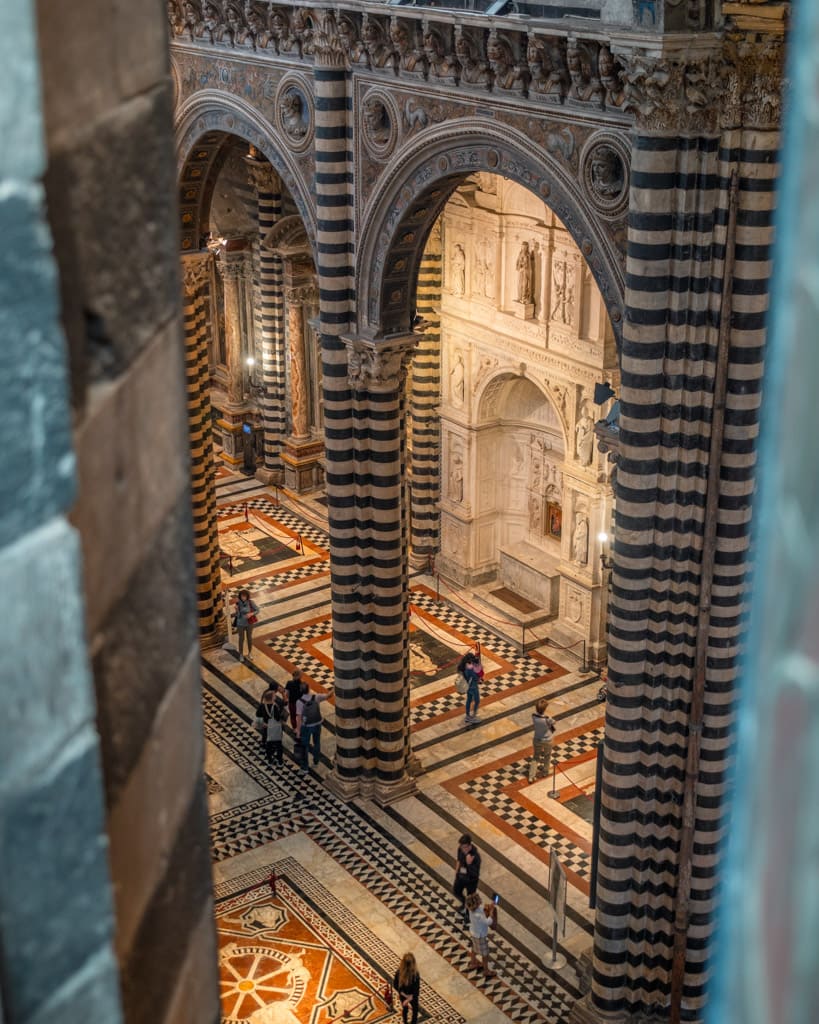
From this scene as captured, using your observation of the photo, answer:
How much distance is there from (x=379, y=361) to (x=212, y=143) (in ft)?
15.0

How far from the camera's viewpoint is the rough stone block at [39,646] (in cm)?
139

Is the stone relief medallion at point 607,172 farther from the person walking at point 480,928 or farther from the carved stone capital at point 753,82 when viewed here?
the person walking at point 480,928

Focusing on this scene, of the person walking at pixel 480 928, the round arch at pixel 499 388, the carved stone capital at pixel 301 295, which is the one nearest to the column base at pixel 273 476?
the carved stone capital at pixel 301 295

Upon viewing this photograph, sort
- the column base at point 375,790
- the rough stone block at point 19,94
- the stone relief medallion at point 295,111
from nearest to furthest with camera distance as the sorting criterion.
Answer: the rough stone block at point 19,94 → the stone relief medallion at point 295,111 → the column base at point 375,790

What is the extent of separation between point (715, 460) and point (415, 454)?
33.1ft

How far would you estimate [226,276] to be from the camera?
23984 mm

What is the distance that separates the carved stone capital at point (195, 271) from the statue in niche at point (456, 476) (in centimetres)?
399

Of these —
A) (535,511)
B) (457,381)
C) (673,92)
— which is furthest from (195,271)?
(673,92)

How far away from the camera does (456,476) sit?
63.1ft

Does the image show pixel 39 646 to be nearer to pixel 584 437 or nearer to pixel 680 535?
pixel 680 535

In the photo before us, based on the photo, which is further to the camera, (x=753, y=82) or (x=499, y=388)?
(x=499, y=388)

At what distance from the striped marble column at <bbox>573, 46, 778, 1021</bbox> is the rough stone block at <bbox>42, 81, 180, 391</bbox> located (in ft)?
26.8

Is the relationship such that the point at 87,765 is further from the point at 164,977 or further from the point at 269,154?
the point at 269,154

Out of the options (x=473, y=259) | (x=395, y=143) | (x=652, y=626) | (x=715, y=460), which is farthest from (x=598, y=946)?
(x=473, y=259)
